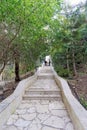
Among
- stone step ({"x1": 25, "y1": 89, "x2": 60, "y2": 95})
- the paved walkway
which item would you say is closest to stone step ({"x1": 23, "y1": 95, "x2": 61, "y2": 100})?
the paved walkway

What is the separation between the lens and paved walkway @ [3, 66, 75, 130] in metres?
4.93

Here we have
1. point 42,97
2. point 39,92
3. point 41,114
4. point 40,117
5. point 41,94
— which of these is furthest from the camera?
point 39,92

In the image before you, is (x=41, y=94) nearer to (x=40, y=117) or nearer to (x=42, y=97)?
(x=42, y=97)

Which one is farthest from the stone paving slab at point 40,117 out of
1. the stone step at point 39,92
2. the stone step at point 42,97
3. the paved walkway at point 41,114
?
the stone step at point 39,92

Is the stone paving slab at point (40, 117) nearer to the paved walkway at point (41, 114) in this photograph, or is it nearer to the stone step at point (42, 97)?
the paved walkway at point (41, 114)

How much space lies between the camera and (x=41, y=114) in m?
5.95

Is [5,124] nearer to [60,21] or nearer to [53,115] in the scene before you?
[53,115]

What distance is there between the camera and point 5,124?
5047mm

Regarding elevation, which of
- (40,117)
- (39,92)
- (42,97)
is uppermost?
(39,92)

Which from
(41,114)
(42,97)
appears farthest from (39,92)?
(41,114)

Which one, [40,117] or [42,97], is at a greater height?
[42,97]

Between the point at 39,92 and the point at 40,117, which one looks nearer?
the point at 40,117

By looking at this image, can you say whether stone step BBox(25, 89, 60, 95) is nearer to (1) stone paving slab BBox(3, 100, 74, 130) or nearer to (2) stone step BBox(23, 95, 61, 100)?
(2) stone step BBox(23, 95, 61, 100)

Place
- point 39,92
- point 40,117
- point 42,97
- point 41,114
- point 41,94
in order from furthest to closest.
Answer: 1. point 39,92
2. point 41,94
3. point 42,97
4. point 41,114
5. point 40,117
